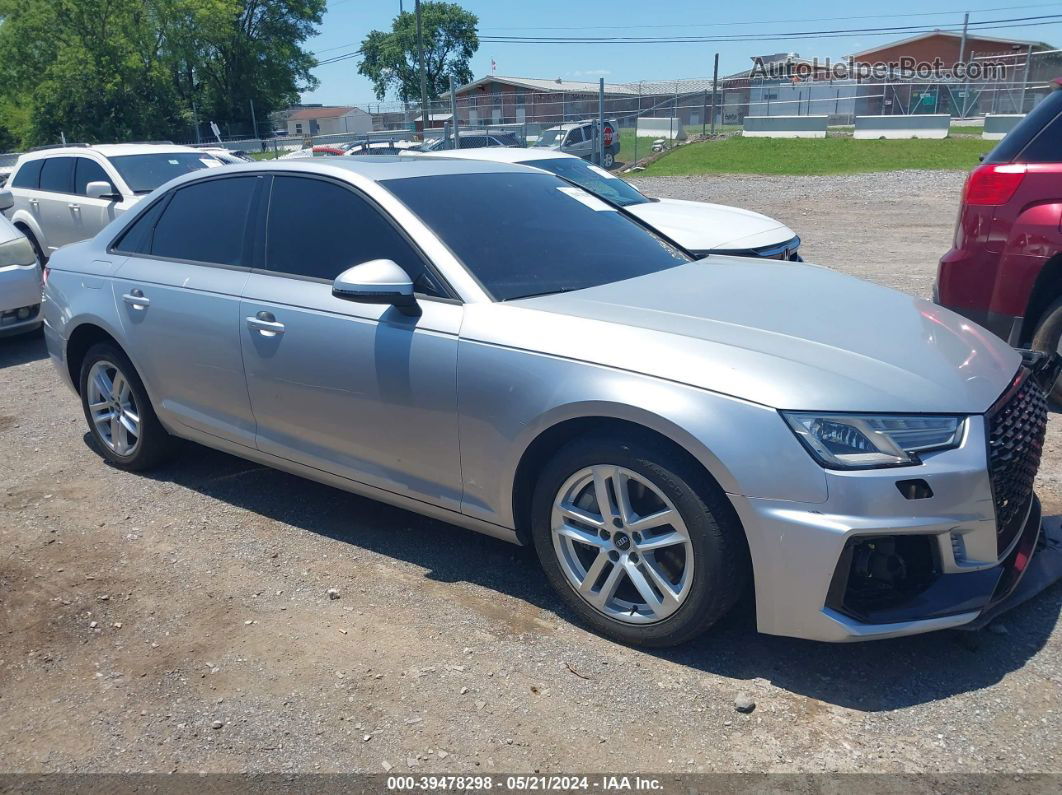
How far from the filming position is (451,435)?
351cm

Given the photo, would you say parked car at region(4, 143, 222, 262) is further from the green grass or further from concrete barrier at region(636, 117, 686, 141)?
concrete barrier at region(636, 117, 686, 141)

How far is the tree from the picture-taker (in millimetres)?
83188

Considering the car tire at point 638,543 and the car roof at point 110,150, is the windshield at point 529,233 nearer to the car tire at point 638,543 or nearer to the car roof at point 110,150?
the car tire at point 638,543

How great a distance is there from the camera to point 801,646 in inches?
128

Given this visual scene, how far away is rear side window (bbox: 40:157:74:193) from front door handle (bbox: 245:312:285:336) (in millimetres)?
7632

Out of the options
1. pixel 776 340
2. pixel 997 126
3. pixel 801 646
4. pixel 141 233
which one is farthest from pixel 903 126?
pixel 801 646

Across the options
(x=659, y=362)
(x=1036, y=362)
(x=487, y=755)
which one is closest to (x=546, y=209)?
(x=659, y=362)

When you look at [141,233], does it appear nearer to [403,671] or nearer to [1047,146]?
[403,671]

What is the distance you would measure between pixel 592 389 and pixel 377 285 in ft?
3.24

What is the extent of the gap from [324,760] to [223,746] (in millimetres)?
363

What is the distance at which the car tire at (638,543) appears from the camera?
2932mm

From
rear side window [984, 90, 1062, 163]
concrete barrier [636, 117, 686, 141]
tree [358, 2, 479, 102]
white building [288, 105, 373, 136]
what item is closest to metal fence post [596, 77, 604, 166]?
concrete barrier [636, 117, 686, 141]

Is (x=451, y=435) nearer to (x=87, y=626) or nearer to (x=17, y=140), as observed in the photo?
(x=87, y=626)

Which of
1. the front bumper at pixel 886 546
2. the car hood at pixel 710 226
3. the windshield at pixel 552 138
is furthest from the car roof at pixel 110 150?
the windshield at pixel 552 138
